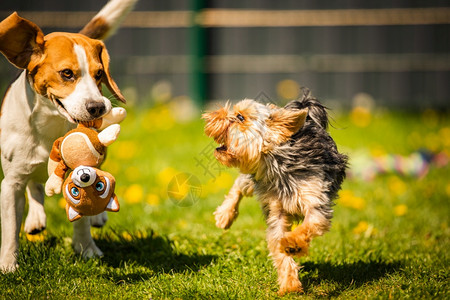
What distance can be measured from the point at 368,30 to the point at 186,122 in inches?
156

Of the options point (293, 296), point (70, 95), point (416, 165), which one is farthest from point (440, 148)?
point (70, 95)

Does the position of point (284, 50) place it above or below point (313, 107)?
above

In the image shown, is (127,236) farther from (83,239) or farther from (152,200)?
(152,200)

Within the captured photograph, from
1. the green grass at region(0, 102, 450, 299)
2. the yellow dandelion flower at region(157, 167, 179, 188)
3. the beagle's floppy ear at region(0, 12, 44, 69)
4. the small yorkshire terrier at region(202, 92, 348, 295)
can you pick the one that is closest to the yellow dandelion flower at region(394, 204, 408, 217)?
the green grass at region(0, 102, 450, 299)

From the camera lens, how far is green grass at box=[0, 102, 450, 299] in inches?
131

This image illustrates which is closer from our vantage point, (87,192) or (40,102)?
(87,192)

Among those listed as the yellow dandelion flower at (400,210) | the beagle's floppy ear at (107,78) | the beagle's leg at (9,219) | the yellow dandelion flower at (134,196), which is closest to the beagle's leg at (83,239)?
the beagle's leg at (9,219)

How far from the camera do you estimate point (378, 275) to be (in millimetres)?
3578

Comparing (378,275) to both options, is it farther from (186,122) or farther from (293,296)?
(186,122)

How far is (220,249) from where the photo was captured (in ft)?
13.3

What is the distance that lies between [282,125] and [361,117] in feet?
20.5

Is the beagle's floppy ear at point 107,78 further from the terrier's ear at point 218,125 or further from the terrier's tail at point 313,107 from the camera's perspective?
the terrier's tail at point 313,107

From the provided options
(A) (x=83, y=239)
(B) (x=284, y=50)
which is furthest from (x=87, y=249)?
(B) (x=284, y=50)

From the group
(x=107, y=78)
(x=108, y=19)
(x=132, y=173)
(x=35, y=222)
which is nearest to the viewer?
(x=107, y=78)
